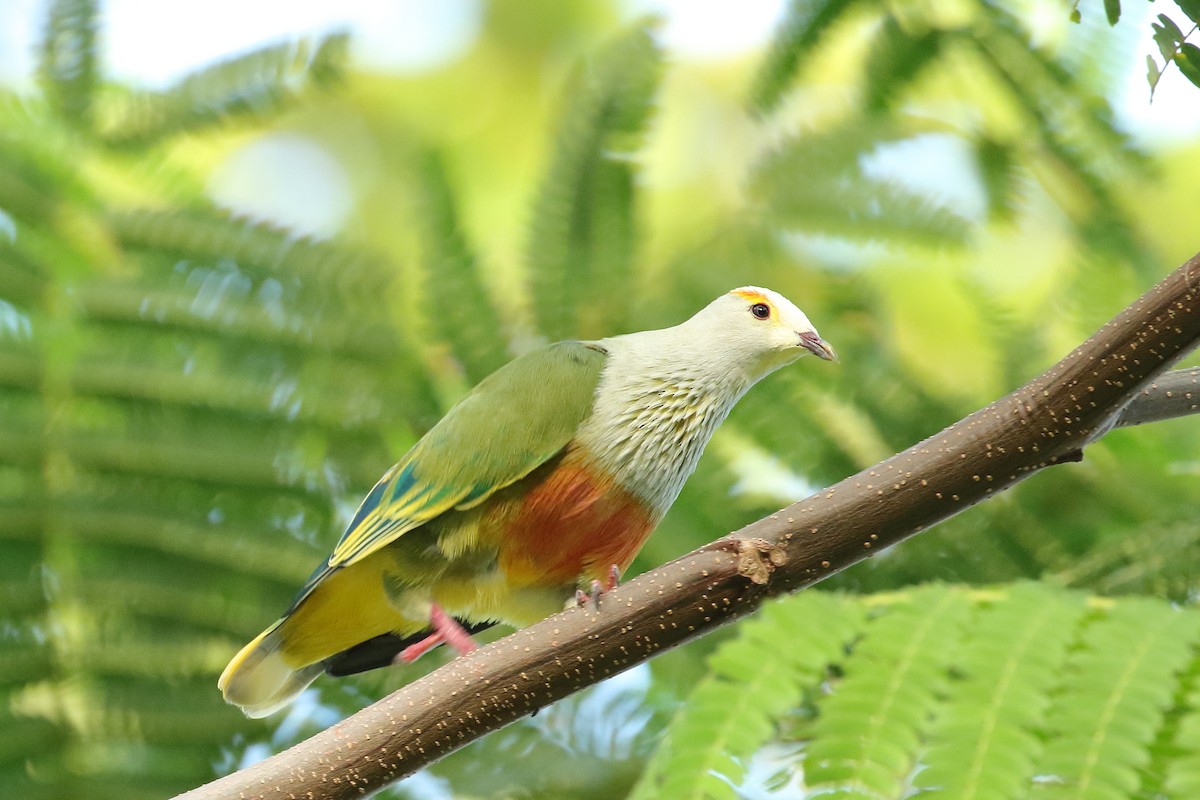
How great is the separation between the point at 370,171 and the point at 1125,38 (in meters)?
4.78

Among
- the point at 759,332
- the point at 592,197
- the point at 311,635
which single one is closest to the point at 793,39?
the point at 592,197

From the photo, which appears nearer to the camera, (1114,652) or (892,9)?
(1114,652)

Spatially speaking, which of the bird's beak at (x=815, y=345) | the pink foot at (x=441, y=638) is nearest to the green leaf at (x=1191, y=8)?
the bird's beak at (x=815, y=345)

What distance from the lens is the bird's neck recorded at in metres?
2.43

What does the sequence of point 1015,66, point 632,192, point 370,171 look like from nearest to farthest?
1. point 632,192
2. point 1015,66
3. point 370,171

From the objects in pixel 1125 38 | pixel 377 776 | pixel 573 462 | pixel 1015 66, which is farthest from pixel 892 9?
pixel 377 776

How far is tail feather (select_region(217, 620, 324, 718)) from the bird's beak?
1207 millimetres

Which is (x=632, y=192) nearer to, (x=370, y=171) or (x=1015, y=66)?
(x=1015, y=66)

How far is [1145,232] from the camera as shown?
3986 mm

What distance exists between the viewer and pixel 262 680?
8.43ft

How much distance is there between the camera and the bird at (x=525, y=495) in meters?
2.40

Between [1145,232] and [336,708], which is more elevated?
[1145,232]

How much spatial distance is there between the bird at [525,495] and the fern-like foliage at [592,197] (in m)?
0.90

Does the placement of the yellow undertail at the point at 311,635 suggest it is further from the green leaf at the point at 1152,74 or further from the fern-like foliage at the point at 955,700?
the green leaf at the point at 1152,74
